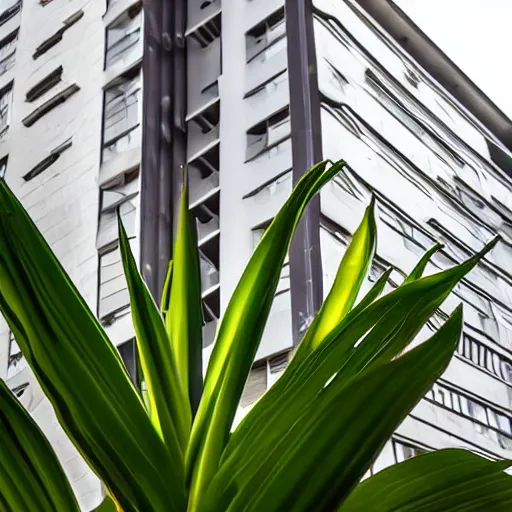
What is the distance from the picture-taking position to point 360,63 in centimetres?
142

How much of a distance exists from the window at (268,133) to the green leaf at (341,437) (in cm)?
74

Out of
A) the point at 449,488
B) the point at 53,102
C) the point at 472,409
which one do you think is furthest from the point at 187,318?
the point at 53,102

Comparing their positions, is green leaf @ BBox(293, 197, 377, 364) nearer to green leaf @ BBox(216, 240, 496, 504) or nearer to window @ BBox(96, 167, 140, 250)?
green leaf @ BBox(216, 240, 496, 504)

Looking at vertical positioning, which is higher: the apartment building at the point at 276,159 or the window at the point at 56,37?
the window at the point at 56,37

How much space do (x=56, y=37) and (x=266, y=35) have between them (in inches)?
18.9

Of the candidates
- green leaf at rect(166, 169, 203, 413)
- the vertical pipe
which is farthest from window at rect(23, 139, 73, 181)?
green leaf at rect(166, 169, 203, 413)

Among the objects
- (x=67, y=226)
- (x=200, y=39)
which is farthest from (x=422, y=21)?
(x=67, y=226)

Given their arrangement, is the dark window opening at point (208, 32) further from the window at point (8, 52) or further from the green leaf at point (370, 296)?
the green leaf at point (370, 296)

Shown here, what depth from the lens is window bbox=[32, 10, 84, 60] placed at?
163 centimetres

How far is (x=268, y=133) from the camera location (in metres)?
1.36

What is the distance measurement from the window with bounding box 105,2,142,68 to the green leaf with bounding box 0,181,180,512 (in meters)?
0.93

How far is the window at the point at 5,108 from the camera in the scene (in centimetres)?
161

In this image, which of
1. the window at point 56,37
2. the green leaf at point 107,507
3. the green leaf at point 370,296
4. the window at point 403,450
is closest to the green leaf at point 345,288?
the green leaf at point 370,296

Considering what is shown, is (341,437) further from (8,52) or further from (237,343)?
(8,52)
